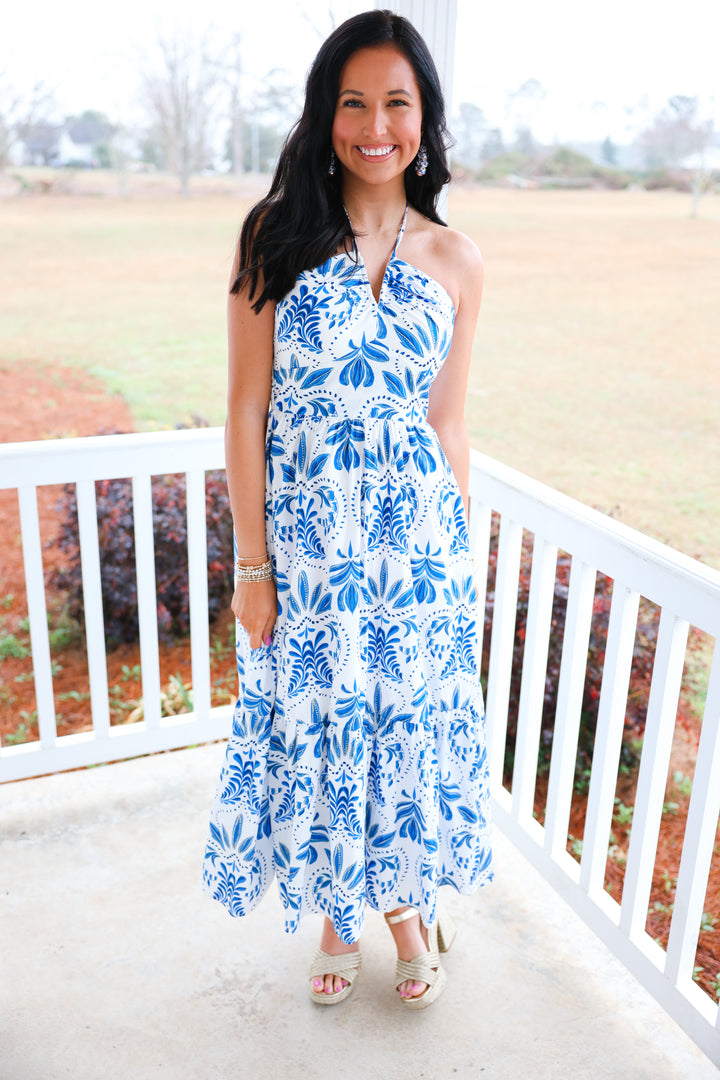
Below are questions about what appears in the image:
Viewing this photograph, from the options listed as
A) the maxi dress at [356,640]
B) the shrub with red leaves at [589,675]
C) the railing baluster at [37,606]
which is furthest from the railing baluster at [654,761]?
the railing baluster at [37,606]

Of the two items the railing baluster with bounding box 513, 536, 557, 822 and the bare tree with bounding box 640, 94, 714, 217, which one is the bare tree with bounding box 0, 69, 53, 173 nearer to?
the bare tree with bounding box 640, 94, 714, 217

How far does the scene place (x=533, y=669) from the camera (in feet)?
6.82

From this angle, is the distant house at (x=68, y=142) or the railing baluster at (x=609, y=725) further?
the distant house at (x=68, y=142)

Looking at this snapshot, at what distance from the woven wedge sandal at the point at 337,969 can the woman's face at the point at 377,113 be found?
4.91 feet

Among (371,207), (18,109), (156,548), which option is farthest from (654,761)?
(18,109)

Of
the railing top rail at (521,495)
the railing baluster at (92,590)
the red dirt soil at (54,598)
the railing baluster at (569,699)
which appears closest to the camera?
the railing top rail at (521,495)

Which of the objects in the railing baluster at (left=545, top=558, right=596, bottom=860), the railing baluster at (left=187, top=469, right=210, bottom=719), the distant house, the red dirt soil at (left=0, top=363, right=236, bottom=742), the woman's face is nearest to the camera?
the woman's face

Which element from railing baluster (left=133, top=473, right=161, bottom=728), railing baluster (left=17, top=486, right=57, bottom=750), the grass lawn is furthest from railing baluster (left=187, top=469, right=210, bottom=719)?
the grass lawn

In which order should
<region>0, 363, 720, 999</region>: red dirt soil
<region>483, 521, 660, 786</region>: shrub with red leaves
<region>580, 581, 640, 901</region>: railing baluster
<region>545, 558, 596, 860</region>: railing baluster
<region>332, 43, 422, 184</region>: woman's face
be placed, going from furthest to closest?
<region>483, 521, 660, 786</region>: shrub with red leaves
<region>0, 363, 720, 999</region>: red dirt soil
<region>545, 558, 596, 860</region>: railing baluster
<region>580, 581, 640, 901</region>: railing baluster
<region>332, 43, 422, 184</region>: woman's face

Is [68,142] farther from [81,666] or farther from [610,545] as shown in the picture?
[610,545]

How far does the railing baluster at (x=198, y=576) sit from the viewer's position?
2445 mm

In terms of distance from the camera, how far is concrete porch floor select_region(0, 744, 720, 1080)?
1.65 m

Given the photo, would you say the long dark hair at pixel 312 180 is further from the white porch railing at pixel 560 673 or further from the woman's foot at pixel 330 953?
the woman's foot at pixel 330 953

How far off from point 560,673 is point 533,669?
3.2 inches
